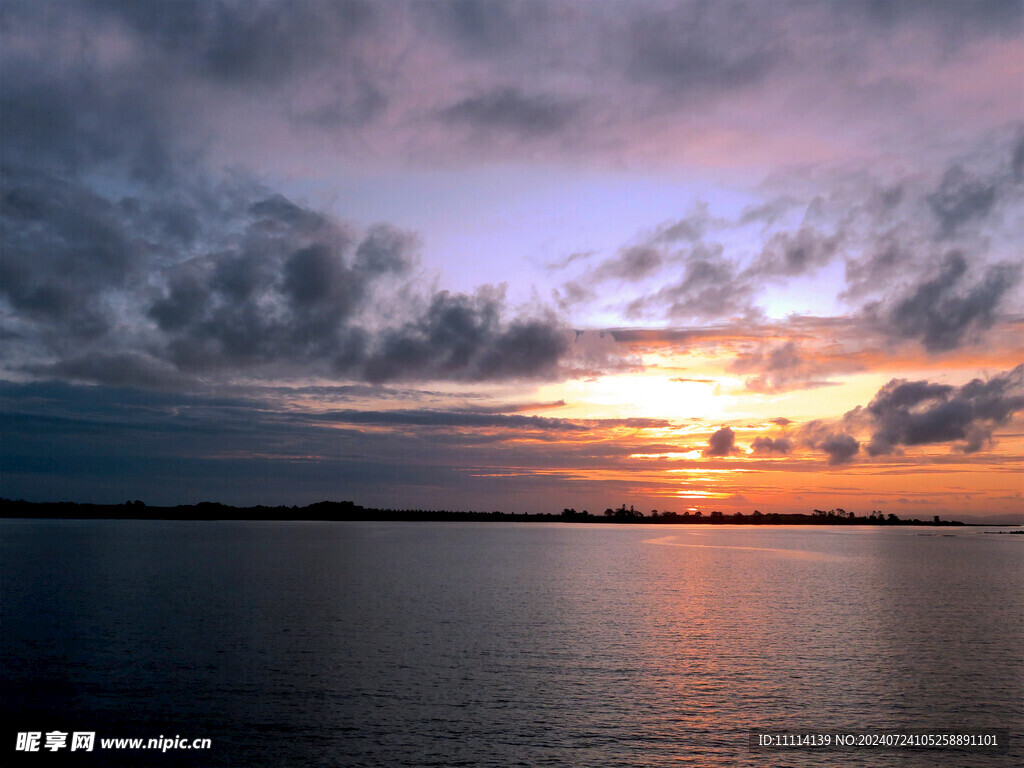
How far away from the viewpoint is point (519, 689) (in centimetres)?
3475

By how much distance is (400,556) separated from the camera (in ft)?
401

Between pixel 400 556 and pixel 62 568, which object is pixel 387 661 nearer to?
pixel 62 568

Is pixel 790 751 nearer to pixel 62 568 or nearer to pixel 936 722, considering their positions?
pixel 936 722

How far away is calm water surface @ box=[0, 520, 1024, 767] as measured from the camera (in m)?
27.9

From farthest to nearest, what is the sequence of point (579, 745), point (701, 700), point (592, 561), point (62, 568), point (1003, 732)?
1. point (592, 561)
2. point (62, 568)
3. point (701, 700)
4. point (1003, 732)
5. point (579, 745)

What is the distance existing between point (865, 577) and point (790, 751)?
7710 centimetres

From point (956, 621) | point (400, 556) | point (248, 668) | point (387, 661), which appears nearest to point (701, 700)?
point (387, 661)

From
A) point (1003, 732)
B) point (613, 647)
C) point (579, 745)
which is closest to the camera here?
point (579, 745)

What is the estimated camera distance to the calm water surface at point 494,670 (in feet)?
91.4

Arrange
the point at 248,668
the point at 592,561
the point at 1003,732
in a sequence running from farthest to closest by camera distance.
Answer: the point at 592,561 < the point at 248,668 < the point at 1003,732

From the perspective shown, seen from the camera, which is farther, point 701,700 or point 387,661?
point 387,661

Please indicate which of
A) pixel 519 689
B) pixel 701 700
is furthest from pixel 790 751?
pixel 519 689

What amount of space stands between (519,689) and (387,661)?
872 cm

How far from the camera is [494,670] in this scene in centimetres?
3816
